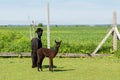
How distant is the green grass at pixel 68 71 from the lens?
13.4 m

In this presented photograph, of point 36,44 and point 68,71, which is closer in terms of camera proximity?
point 68,71

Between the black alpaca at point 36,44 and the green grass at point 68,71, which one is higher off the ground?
the black alpaca at point 36,44

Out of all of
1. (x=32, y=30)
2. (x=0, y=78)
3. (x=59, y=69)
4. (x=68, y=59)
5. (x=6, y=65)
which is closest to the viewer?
(x=0, y=78)

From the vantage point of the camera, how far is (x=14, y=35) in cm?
2450

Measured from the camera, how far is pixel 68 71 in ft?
49.1

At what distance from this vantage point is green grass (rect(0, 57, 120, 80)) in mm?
13359

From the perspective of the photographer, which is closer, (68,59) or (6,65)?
(6,65)

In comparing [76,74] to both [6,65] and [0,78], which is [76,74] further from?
[6,65]

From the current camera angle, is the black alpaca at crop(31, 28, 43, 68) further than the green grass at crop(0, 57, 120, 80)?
Yes

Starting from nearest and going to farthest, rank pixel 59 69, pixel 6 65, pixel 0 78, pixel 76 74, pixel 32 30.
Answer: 1. pixel 0 78
2. pixel 76 74
3. pixel 59 69
4. pixel 6 65
5. pixel 32 30

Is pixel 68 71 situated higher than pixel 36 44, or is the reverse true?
pixel 36 44

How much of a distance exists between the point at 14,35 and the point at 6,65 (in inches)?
295

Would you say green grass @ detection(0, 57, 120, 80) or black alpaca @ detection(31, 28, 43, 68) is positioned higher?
black alpaca @ detection(31, 28, 43, 68)

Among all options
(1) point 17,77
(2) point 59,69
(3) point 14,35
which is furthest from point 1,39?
(1) point 17,77
